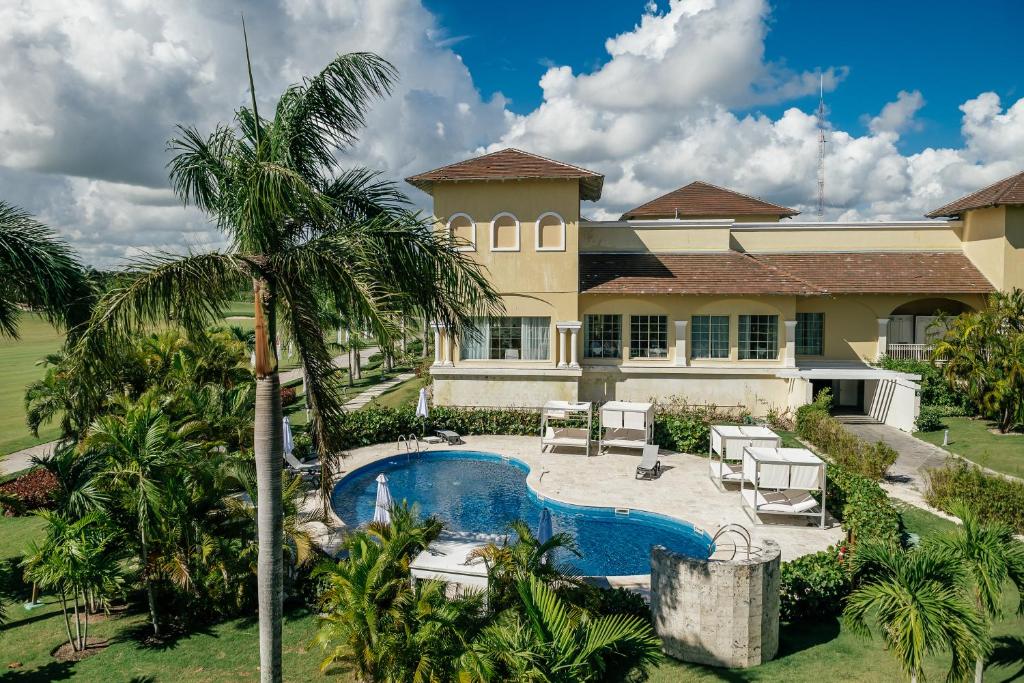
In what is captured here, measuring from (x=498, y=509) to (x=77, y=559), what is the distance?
9.22 meters

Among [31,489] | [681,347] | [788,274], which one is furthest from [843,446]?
[31,489]

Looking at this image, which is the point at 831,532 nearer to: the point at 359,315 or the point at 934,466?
the point at 934,466

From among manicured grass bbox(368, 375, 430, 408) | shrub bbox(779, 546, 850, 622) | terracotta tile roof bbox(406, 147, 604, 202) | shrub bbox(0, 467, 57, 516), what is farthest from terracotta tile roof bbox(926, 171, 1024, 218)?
shrub bbox(0, 467, 57, 516)

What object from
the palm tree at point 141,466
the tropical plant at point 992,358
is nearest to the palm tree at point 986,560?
the palm tree at point 141,466

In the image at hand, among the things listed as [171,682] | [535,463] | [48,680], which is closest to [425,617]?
[171,682]

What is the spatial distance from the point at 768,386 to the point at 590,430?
8188 mm

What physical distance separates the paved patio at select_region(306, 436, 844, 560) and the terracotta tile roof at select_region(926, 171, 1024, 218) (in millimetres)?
16319

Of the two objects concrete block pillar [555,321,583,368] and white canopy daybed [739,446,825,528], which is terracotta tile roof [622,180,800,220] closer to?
concrete block pillar [555,321,583,368]

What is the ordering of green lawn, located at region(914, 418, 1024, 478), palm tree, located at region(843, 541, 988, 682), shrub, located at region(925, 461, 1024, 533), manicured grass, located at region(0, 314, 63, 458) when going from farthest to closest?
green lawn, located at region(914, 418, 1024, 478) → manicured grass, located at region(0, 314, 63, 458) → shrub, located at region(925, 461, 1024, 533) → palm tree, located at region(843, 541, 988, 682)

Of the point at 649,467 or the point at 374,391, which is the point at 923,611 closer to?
the point at 649,467

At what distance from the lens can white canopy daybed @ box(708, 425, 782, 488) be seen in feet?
53.2

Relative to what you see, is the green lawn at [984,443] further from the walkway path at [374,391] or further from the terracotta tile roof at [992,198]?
the walkway path at [374,391]

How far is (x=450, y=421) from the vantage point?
22328 millimetres

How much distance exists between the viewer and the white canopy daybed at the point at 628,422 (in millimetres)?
19844
